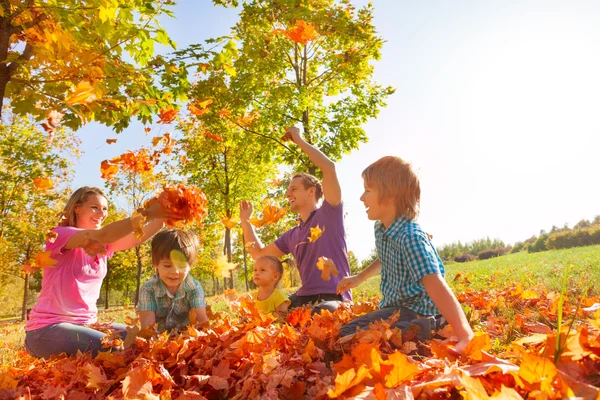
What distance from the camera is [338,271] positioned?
185 inches

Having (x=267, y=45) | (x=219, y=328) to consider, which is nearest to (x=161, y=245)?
(x=219, y=328)

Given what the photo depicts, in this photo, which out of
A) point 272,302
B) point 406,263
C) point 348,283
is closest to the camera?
point 406,263

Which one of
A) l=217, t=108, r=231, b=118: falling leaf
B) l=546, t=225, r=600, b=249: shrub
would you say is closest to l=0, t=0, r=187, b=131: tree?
l=217, t=108, r=231, b=118: falling leaf

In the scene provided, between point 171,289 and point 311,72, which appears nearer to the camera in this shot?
point 171,289

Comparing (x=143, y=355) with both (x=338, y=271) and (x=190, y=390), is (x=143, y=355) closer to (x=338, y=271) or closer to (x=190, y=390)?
(x=190, y=390)

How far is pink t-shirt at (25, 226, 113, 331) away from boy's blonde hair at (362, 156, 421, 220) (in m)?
2.69

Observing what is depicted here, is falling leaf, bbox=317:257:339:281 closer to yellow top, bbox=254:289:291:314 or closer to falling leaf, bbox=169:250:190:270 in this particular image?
yellow top, bbox=254:289:291:314

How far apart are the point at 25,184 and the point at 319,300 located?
59.1 feet

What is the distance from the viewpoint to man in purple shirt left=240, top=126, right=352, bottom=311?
14.9 ft

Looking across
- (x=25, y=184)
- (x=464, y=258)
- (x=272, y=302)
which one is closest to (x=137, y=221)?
(x=272, y=302)

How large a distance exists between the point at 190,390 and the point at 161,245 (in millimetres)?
2115

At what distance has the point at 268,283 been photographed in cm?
490

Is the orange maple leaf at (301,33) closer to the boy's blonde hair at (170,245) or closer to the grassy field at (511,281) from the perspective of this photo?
the grassy field at (511,281)

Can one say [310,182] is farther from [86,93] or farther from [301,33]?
[301,33]
